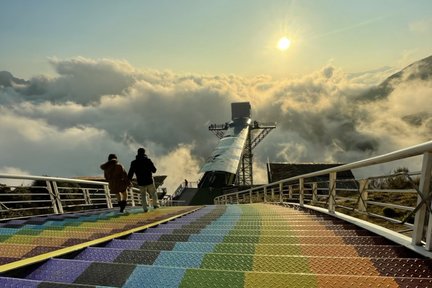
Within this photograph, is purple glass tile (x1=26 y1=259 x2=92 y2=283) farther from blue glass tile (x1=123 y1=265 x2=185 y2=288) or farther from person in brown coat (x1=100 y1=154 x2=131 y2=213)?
person in brown coat (x1=100 y1=154 x2=131 y2=213)

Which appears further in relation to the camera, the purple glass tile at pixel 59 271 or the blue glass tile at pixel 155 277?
the purple glass tile at pixel 59 271

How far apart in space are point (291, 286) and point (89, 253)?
2.10m

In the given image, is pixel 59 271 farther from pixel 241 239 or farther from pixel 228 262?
pixel 241 239

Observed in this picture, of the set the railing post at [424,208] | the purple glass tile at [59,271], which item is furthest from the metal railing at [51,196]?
the railing post at [424,208]

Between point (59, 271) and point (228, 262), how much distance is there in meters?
1.35

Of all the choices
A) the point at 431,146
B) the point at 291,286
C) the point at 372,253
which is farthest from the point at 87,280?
the point at 431,146

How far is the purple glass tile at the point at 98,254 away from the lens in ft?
10.7

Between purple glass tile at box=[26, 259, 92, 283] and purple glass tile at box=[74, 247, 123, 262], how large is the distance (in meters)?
0.39

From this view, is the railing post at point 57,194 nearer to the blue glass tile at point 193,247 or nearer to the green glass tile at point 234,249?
the blue glass tile at point 193,247

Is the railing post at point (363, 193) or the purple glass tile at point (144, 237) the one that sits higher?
the railing post at point (363, 193)

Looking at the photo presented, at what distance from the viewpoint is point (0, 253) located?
139 inches

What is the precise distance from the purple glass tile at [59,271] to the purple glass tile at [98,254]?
1.29 ft

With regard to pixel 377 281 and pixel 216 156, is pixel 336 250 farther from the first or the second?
pixel 216 156

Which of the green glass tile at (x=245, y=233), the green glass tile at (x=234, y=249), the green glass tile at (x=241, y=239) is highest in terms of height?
the green glass tile at (x=234, y=249)
